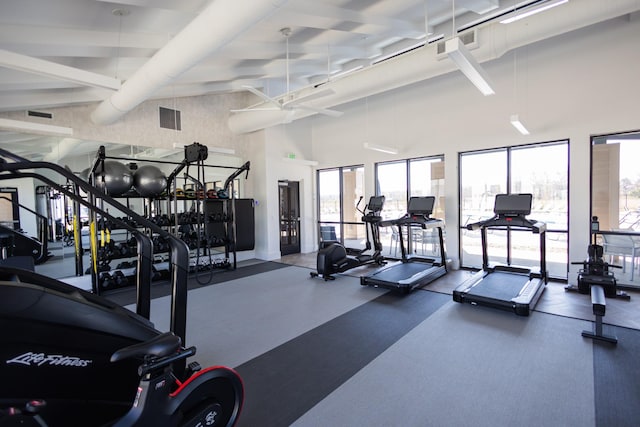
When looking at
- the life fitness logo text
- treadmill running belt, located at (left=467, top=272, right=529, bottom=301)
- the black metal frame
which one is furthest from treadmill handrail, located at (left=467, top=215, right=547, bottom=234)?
the life fitness logo text

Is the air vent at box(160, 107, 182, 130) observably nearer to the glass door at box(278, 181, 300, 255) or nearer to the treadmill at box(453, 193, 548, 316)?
the glass door at box(278, 181, 300, 255)

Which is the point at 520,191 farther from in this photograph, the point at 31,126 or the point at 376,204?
the point at 31,126

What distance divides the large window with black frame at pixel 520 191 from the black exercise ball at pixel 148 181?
6.01 metres

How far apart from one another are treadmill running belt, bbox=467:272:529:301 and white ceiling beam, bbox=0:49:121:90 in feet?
17.8

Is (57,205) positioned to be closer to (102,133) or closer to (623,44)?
(102,133)

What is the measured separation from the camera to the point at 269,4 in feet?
9.40

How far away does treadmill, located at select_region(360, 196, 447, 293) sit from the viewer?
5.36 metres

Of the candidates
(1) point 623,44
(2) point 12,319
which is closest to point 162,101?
(2) point 12,319

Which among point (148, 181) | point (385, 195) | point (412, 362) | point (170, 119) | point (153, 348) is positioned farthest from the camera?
point (385, 195)

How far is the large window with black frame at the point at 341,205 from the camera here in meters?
9.07

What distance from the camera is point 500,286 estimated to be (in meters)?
4.95

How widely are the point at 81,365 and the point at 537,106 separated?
7268 mm

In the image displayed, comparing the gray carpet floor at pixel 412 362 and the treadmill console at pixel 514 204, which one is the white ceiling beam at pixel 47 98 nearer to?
the gray carpet floor at pixel 412 362

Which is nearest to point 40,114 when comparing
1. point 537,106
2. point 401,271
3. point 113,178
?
point 113,178
